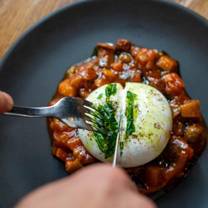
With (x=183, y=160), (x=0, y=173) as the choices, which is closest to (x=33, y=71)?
(x=0, y=173)

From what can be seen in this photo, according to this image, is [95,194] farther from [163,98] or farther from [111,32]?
[111,32]

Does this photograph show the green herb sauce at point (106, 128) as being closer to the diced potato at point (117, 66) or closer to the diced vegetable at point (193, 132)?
the diced potato at point (117, 66)

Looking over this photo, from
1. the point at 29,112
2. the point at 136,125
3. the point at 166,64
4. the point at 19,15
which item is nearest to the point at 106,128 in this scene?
the point at 136,125

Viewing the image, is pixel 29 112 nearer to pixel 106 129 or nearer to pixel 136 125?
pixel 106 129

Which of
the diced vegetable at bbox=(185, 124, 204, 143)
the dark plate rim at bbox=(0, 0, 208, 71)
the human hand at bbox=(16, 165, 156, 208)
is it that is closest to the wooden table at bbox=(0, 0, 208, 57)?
the dark plate rim at bbox=(0, 0, 208, 71)

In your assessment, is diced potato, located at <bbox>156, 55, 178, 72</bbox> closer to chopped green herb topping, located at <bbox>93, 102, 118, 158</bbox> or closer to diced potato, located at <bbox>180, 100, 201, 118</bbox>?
diced potato, located at <bbox>180, 100, 201, 118</bbox>

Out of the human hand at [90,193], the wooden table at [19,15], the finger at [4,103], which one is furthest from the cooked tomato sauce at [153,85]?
the human hand at [90,193]
